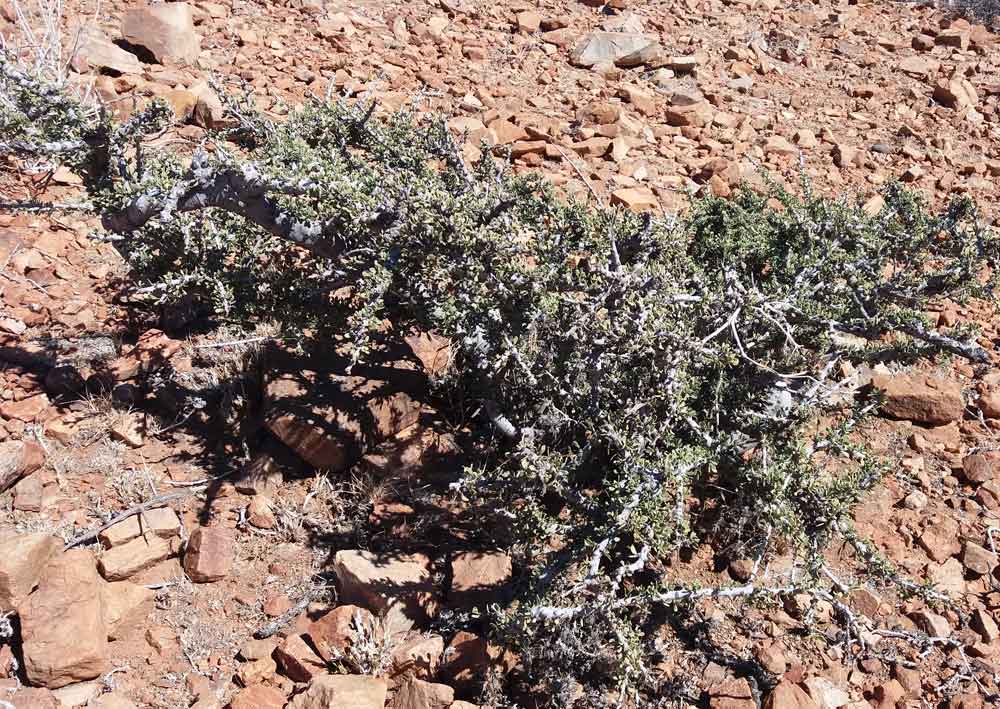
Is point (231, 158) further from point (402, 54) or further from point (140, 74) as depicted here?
point (402, 54)

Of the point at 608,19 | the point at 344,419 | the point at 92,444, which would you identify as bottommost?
the point at 92,444

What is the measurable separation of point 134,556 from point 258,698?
757mm

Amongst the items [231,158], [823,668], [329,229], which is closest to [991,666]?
[823,668]

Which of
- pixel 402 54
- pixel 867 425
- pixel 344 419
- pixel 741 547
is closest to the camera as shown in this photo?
pixel 741 547

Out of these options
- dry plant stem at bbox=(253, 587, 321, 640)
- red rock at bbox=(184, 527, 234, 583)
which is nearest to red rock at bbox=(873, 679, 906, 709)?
dry plant stem at bbox=(253, 587, 321, 640)

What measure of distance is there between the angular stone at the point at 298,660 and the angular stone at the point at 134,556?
613 mm

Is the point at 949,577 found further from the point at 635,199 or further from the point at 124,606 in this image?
the point at 124,606

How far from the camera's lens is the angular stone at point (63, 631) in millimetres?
2641

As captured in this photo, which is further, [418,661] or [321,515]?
[321,515]

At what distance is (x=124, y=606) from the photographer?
9.43ft

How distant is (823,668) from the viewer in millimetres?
2809

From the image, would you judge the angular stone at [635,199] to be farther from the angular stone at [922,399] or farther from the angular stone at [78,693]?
the angular stone at [78,693]

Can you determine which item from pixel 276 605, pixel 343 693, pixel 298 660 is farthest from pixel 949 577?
pixel 276 605

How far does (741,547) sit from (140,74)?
4939mm
